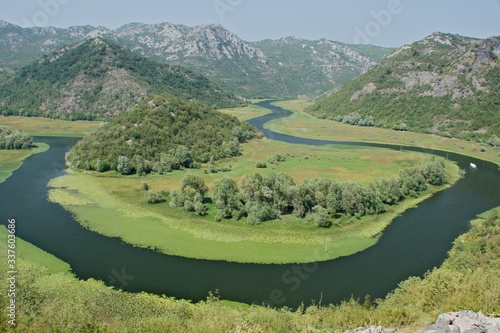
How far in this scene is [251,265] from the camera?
46.2 m

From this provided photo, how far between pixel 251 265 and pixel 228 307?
9808 millimetres

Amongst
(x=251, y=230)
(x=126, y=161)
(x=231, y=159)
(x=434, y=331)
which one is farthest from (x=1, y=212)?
(x=434, y=331)

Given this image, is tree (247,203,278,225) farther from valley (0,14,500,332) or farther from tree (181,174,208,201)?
tree (181,174,208,201)

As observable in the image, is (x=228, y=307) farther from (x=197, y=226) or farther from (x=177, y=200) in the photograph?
(x=177, y=200)

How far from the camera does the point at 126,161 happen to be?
3499 inches

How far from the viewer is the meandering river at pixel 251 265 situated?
4044 centimetres

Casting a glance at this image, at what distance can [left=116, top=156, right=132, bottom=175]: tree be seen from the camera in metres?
88.1

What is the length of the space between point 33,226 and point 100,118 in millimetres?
130594

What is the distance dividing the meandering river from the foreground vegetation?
2192 millimetres

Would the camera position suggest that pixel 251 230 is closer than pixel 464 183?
Yes

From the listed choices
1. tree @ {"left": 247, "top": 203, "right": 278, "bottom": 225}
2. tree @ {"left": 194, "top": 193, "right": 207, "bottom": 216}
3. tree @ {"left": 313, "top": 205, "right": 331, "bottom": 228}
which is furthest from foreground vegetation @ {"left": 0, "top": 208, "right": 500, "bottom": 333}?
tree @ {"left": 194, "top": 193, "right": 207, "bottom": 216}

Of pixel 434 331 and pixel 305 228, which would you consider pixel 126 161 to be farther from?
pixel 434 331

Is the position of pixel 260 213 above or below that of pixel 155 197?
above

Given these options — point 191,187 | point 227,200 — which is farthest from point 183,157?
point 227,200
